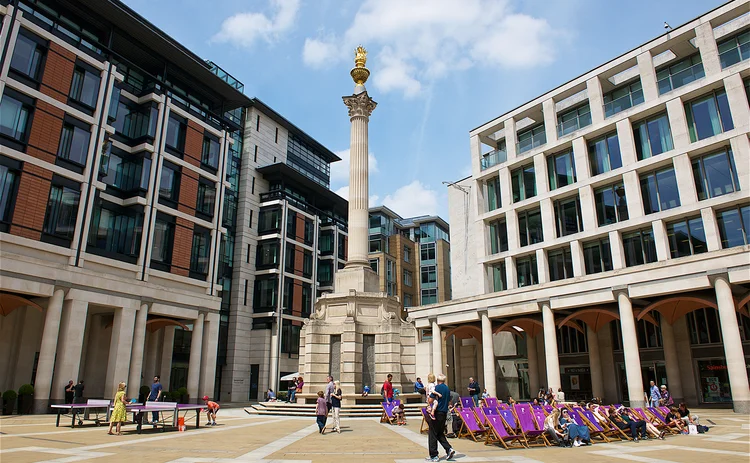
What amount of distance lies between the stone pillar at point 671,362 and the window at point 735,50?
18065mm

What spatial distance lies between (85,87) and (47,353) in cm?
1809

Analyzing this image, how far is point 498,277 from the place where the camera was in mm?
48469

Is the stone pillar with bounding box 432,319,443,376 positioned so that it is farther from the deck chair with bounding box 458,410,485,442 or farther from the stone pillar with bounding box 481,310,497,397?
the deck chair with bounding box 458,410,485,442

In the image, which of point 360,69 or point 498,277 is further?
point 498,277

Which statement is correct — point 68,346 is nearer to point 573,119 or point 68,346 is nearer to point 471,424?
point 471,424

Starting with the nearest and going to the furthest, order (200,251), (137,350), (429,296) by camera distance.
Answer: (137,350)
(200,251)
(429,296)

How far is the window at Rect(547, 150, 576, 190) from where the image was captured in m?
43.2

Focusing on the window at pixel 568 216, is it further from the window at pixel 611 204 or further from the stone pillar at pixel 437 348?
the stone pillar at pixel 437 348

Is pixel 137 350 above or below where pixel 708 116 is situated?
below

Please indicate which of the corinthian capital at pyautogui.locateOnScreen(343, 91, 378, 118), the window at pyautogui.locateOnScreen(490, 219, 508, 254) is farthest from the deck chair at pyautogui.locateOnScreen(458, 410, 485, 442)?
the window at pyautogui.locateOnScreen(490, 219, 508, 254)

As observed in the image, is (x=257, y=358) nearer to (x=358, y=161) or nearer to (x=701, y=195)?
(x=358, y=161)

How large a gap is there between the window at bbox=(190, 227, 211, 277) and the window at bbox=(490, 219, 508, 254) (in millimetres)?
26853

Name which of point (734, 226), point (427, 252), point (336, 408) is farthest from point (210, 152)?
point (427, 252)

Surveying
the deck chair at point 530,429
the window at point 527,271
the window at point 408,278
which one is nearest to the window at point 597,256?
the window at point 527,271
